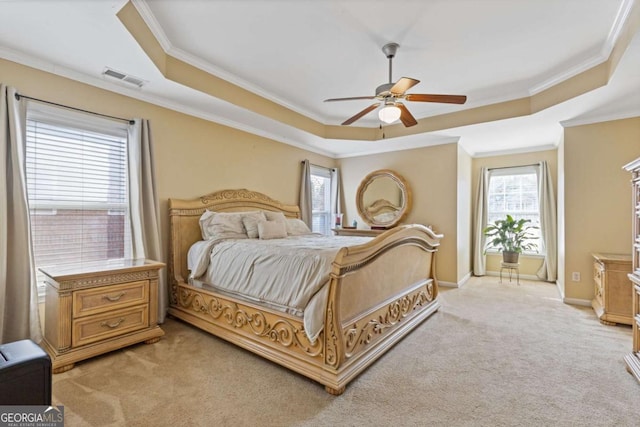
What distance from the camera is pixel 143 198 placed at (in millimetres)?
3096

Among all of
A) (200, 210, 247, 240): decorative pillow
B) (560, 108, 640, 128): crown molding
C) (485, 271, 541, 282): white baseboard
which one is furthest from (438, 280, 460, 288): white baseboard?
(200, 210, 247, 240): decorative pillow

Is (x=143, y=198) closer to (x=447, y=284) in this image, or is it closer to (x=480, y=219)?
(x=447, y=284)

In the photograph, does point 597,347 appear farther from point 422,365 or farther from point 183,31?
point 183,31

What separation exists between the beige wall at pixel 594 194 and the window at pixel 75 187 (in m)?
5.59

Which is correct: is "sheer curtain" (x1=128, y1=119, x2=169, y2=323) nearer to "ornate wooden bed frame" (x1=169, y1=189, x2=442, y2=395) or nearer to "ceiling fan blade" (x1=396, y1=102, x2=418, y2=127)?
"ornate wooden bed frame" (x1=169, y1=189, x2=442, y2=395)

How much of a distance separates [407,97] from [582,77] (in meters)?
2.03

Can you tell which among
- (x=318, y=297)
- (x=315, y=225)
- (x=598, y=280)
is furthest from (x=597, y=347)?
(x=315, y=225)

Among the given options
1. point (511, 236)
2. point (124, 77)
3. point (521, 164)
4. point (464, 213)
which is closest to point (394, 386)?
point (124, 77)

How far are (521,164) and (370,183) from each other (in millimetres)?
2839

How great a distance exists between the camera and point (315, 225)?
19.0 ft

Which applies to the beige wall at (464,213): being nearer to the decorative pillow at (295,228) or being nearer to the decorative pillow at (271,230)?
the decorative pillow at (295,228)

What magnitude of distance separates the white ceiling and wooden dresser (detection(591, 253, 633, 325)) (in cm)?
184

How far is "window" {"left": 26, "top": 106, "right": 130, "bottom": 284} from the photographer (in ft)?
8.38

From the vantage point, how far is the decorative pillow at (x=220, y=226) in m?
3.42
